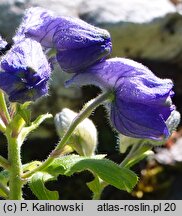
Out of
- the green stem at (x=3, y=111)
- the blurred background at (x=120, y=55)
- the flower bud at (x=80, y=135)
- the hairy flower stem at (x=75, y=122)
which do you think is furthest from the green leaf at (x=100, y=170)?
the blurred background at (x=120, y=55)

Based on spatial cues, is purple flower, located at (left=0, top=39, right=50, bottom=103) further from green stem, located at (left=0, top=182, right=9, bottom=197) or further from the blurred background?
the blurred background

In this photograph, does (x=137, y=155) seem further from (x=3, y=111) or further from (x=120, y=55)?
(x=120, y=55)

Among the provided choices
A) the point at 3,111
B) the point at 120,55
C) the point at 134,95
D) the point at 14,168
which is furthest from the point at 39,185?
the point at 120,55

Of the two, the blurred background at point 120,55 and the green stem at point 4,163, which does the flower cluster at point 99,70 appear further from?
the blurred background at point 120,55

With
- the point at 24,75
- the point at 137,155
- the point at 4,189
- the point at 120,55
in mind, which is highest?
the point at 24,75

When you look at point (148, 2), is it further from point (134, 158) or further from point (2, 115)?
point (2, 115)

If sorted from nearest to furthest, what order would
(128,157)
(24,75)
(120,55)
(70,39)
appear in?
(24,75) < (70,39) < (128,157) < (120,55)

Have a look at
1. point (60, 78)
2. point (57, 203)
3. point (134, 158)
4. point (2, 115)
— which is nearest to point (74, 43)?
point (2, 115)
